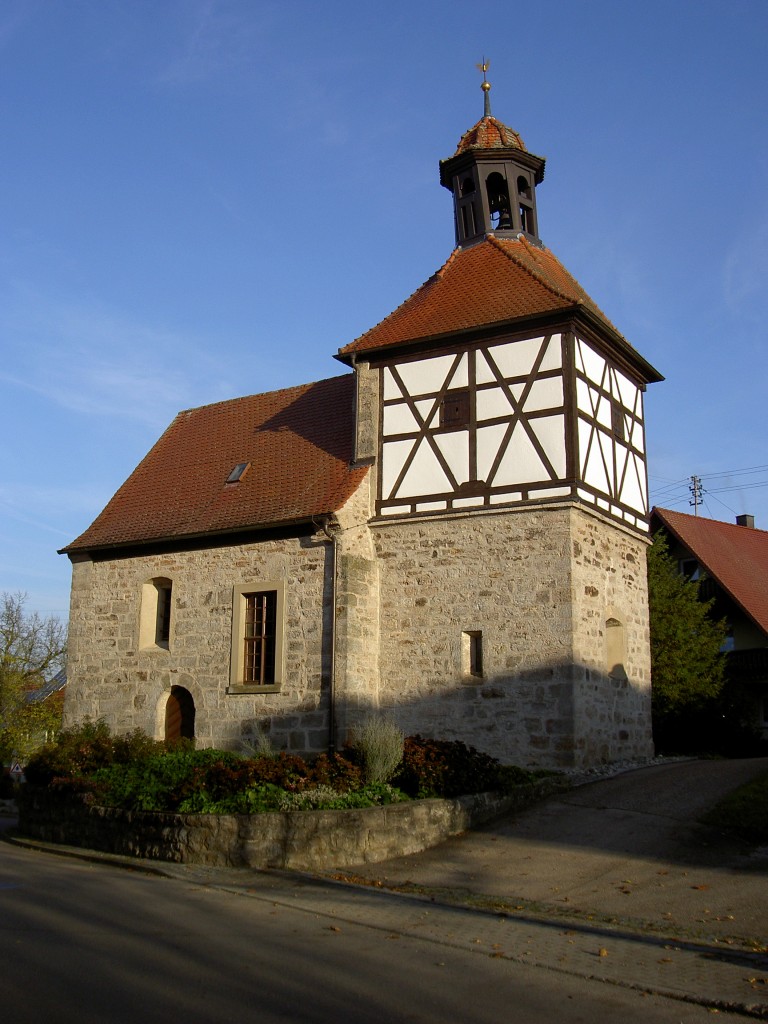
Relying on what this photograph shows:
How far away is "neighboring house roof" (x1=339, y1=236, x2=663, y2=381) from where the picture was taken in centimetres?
1741

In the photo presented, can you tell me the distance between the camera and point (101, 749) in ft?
47.5

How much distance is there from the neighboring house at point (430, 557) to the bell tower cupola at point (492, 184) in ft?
0.27

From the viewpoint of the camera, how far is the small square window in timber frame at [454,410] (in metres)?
17.5

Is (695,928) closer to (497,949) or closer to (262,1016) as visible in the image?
(497,949)

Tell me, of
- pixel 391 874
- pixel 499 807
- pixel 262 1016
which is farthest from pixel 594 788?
pixel 262 1016

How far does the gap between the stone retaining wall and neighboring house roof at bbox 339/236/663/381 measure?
852 centimetres

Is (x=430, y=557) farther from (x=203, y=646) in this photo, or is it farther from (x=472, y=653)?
(x=203, y=646)

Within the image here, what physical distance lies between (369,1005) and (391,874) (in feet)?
16.1

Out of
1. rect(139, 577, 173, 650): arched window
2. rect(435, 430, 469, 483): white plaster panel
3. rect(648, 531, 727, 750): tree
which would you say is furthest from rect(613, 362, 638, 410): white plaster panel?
rect(139, 577, 173, 650): arched window

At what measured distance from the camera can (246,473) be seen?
2008 cm

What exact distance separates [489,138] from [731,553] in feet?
47.2

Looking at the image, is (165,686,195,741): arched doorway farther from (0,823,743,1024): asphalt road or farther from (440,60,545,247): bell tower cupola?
(440,60,545,247): bell tower cupola

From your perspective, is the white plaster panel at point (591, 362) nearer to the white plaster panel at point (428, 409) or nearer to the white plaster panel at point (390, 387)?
the white plaster panel at point (428, 409)

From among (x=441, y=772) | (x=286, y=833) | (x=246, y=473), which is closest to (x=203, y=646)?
(x=246, y=473)
